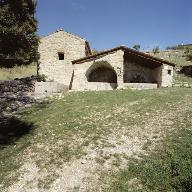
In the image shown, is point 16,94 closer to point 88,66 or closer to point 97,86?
point 88,66

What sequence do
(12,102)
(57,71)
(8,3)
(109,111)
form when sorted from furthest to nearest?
(57,71) < (8,3) < (12,102) < (109,111)

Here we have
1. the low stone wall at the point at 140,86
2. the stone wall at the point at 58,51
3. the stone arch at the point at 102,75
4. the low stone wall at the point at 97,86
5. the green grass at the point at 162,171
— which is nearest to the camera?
the green grass at the point at 162,171

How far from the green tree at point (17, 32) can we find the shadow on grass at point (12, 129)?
9.82 meters

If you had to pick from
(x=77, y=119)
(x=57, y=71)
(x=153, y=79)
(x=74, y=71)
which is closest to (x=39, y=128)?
(x=77, y=119)

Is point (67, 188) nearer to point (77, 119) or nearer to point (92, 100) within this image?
point (77, 119)

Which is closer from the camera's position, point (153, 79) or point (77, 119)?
point (77, 119)

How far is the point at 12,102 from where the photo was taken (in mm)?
24859

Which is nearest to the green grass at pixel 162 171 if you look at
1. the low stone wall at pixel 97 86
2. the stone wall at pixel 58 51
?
the low stone wall at pixel 97 86

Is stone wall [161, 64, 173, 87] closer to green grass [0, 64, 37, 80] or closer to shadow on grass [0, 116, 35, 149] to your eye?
shadow on grass [0, 116, 35, 149]

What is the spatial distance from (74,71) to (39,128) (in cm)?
1336

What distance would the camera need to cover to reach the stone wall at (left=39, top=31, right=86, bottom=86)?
3294 cm

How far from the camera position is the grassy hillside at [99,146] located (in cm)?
1280

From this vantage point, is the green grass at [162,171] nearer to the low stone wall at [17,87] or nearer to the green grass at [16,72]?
the low stone wall at [17,87]

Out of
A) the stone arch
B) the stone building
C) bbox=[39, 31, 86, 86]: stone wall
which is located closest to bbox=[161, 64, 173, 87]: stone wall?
the stone building
